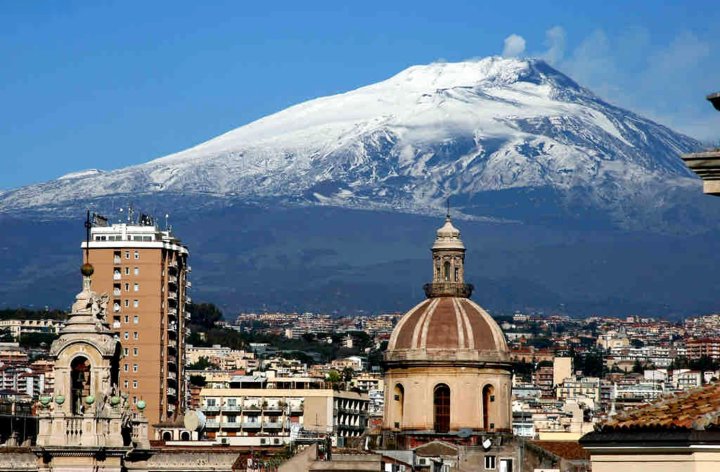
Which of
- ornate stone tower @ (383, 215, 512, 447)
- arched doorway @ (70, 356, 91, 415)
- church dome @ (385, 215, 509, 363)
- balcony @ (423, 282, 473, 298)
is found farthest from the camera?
balcony @ (423, 282, 473, 298)

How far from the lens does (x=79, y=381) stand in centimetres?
5566

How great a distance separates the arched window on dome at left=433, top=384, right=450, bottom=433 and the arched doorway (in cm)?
Result: 2916

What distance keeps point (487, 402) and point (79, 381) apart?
30502 millimetres

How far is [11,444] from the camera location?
6425cm

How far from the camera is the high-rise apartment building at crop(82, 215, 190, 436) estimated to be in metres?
140

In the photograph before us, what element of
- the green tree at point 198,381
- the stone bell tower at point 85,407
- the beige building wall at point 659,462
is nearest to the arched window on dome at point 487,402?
the stone bell tower at point 85,407

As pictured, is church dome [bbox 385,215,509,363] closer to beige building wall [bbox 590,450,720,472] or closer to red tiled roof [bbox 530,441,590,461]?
red tiled roof [bbox 530,441,590,461]

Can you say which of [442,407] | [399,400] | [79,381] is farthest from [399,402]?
[79,381]

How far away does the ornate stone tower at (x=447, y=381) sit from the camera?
8356cm

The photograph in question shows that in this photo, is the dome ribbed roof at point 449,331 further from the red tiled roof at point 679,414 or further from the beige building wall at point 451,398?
the red tiled roof at point 679,414

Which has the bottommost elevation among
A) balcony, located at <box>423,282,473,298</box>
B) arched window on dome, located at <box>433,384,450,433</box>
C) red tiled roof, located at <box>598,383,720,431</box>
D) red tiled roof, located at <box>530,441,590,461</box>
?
red tiled roof, located at <box>598,383,720,431</box>

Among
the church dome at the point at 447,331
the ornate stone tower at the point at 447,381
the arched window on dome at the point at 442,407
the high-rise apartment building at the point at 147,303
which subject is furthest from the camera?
the high-rise apartment building at the point at 147,303

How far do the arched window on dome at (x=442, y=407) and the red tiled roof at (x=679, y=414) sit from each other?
6808 cm

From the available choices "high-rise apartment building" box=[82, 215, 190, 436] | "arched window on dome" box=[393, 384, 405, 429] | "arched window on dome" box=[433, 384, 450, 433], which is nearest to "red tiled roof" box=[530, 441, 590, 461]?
"arched window on dome" box=[433, 384, 450, 433]
